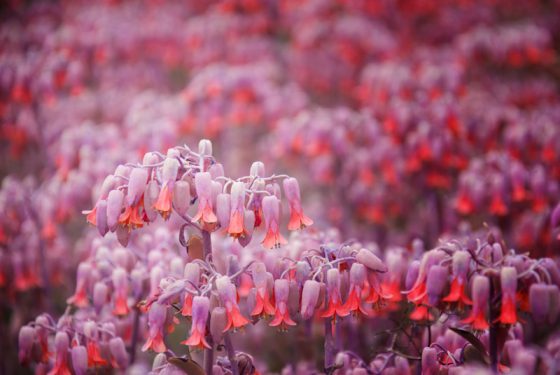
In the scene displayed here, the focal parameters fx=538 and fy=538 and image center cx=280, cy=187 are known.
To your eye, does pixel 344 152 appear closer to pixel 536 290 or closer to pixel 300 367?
pixel 300 367

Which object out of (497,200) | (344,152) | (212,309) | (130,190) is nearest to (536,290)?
(212,309)

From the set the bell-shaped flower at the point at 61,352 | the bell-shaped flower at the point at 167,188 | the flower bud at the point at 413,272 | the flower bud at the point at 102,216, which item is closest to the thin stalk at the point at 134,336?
the bell-shaped flower at the point at 61,352

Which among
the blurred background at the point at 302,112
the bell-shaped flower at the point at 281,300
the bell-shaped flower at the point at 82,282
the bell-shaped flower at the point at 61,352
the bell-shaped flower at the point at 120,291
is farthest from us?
the blurred background at the point at 302,112

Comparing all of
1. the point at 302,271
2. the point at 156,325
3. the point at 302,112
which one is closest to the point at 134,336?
the point at 156,325

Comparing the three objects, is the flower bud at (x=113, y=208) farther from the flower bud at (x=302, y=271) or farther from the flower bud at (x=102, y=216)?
the flower bud at (x=302, y=271)

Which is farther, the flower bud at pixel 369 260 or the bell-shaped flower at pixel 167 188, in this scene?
the flower bud at pixel 369 260

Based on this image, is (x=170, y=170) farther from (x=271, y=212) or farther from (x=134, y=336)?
(x=134, y=336)
